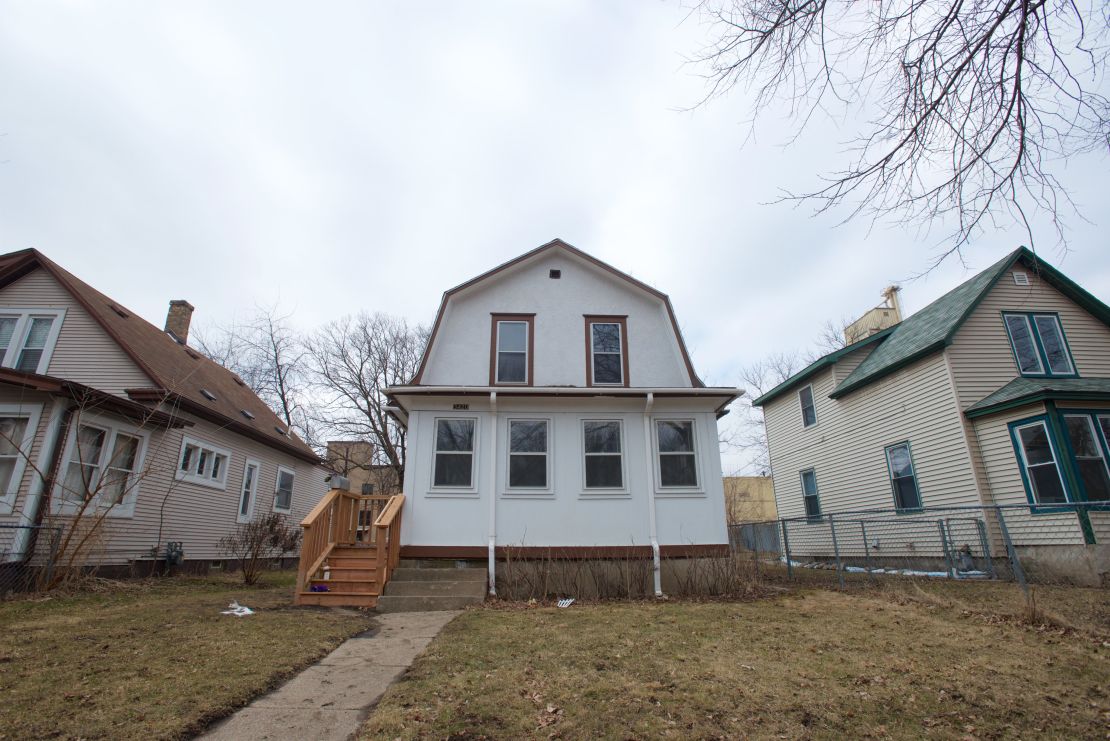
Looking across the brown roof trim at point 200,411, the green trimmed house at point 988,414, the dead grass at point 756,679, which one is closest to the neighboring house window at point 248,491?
the brown roof trim at point 200,411

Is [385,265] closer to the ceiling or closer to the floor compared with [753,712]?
closer to the ceiling

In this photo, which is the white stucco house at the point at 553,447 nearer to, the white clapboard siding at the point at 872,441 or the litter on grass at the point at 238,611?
the litter on grass at the point at 238,611

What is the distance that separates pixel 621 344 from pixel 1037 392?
7.90 meters

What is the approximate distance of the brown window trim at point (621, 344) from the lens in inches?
448

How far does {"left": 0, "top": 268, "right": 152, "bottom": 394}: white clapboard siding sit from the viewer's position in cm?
1202

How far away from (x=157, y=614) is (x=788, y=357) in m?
33.1

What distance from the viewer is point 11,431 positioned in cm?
1007

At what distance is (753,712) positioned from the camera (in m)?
3.74

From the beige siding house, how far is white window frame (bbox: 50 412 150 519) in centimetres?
2

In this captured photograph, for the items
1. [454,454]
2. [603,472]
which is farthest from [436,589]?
[603,472]

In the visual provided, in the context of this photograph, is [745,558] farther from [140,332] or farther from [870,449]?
A: [140,332]

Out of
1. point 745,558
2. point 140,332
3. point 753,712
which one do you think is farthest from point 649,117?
point 140,332

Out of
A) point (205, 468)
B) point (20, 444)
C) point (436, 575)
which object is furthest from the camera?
point (205, 468)

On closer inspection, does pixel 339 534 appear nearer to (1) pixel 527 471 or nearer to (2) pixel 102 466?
(1) pixel 527 471
